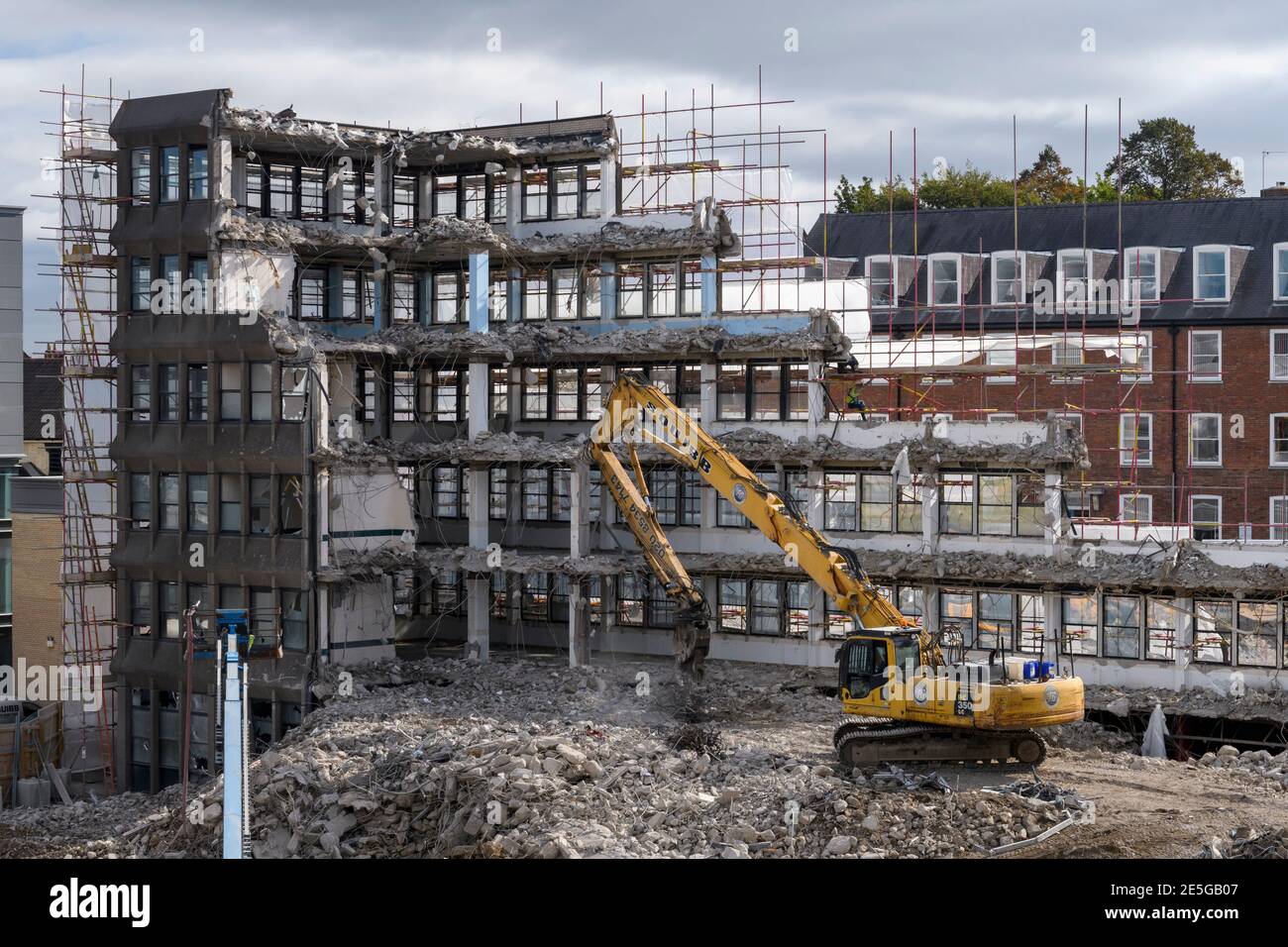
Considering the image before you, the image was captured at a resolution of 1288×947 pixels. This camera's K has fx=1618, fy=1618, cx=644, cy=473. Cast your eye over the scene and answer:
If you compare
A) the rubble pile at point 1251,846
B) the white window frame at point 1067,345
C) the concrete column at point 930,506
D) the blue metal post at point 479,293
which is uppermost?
the blue metal post at point 479,293

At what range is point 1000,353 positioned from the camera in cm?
4916

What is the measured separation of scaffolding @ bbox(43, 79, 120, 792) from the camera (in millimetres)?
45219

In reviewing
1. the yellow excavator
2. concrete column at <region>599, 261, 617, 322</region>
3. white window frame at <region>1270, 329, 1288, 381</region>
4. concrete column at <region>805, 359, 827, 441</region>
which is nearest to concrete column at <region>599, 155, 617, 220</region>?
concrete column at <region>599, 261, 617, 322</region>

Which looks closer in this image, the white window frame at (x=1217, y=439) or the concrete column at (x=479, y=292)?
the concrete column at (x=479, y=292)

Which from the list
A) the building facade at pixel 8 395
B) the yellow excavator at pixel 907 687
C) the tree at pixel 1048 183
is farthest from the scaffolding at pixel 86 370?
the tree at pixel 1048 183

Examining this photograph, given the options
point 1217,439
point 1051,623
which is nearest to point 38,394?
point 1051,623

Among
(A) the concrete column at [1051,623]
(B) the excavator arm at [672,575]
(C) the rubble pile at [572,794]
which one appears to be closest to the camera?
(C) the rubble pile at [572,794]

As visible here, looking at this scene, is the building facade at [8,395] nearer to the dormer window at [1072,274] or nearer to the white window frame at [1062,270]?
the white window frame at [1062,270]

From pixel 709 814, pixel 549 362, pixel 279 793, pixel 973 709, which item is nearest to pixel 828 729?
pixel 973 709

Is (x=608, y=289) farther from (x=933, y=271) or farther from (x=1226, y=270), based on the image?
(x=1226, y=270)

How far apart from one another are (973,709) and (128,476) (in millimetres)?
24725

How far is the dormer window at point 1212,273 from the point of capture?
5438cm

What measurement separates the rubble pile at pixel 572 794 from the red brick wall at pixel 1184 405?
767 inches
